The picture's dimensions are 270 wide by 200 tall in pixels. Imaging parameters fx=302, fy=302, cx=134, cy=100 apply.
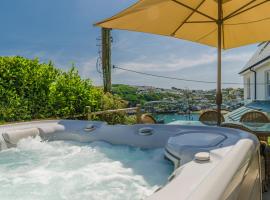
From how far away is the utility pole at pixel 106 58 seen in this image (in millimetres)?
10312

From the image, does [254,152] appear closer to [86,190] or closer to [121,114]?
[86,190]

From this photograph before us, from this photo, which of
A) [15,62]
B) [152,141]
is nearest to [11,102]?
[15,62]

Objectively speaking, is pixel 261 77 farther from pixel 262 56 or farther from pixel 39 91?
pixel 39 91

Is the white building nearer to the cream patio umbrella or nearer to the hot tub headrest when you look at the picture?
the cream patio umbrella

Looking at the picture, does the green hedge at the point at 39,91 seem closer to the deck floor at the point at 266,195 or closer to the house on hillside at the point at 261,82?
the deck floor at the point at 266,195

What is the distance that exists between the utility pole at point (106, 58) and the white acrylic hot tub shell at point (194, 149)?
6.05 meters

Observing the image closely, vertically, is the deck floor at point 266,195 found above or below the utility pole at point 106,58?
below

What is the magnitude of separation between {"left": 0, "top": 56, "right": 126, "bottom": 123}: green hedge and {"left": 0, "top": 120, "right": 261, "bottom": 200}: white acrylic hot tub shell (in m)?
1.49

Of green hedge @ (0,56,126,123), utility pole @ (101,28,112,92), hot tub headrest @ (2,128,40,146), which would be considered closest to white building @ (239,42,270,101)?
utility pole @ (101,28,112,92)

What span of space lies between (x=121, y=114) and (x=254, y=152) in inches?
210

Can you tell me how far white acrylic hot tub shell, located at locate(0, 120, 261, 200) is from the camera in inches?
61.9

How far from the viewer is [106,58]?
10.4 metres

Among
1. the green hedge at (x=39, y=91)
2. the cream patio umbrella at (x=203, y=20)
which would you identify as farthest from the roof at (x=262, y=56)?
the green hedge at (x=39, y=91)

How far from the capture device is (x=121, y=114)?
24.9 feet
